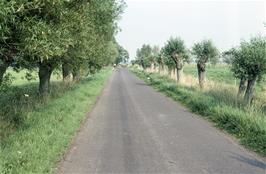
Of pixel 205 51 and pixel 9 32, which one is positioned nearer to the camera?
pixel 9 32

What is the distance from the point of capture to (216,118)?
14.5 metres

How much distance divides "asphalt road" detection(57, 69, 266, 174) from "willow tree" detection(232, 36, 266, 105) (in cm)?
398

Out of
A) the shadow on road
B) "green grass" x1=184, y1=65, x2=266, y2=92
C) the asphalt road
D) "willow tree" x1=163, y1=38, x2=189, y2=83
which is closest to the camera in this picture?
the asphalt road

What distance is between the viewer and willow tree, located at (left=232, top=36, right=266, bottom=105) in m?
17.0

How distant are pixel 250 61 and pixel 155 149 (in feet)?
30.0

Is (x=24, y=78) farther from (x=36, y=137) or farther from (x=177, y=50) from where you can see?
(x=36, y=137)

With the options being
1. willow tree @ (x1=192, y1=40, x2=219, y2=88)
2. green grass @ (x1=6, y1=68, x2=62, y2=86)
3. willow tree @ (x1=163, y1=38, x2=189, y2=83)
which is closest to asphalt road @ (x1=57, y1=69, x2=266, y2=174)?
green grass @ (x1=6, y1=68, x2=62, y2=86)

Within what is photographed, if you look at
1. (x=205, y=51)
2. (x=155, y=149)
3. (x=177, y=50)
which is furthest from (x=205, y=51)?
(x=155, y=149)

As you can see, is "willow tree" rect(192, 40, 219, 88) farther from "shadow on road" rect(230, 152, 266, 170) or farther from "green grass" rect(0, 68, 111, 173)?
"shadow on road" rect(230, 152, 266, 170)

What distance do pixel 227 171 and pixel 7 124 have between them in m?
6.75

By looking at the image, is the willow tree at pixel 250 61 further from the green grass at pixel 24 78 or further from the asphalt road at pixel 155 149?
the green grass at pixel 24 78

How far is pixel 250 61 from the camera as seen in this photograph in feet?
56.2

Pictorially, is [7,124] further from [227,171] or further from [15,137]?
[227,171]

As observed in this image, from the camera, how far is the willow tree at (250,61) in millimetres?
17047
